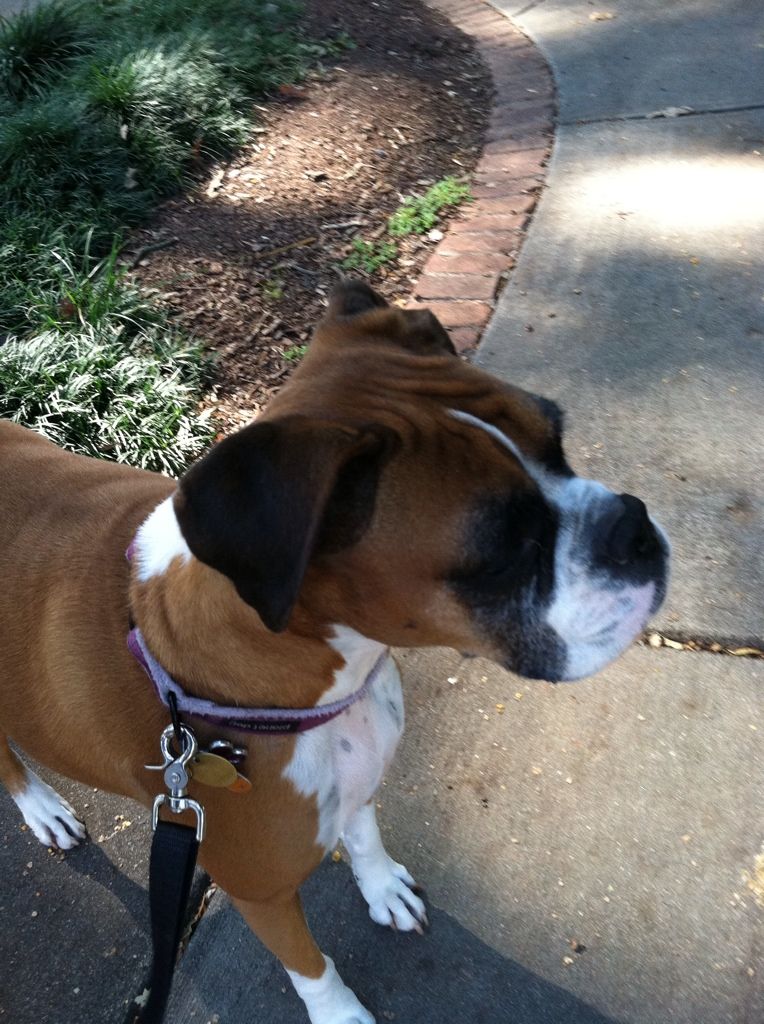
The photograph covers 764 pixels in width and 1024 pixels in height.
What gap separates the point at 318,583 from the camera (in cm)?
190

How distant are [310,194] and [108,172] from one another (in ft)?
4.13

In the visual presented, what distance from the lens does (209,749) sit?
2043 mm

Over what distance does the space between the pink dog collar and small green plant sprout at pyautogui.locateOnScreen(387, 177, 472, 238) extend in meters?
3.84

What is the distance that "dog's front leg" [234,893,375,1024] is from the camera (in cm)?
230

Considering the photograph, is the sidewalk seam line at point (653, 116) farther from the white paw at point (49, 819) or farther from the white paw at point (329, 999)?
the white paw at point (329, 999)

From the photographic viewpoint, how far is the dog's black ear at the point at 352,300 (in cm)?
229

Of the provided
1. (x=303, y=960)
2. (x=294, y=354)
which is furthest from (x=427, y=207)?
(x=303, y=960)

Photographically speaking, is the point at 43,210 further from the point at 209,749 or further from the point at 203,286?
the point at 209,749

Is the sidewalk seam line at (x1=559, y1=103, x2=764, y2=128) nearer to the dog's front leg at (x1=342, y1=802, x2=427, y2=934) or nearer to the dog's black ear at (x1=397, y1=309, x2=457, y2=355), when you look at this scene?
the dog's black ear at (x1=397, y1=309, x2=457, y2=355)

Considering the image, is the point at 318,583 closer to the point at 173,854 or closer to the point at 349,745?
the point at 349,745

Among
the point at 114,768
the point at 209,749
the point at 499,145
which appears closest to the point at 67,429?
the point at 114,768

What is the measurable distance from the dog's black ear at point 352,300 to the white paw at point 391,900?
158cm

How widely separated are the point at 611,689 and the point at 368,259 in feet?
10.1

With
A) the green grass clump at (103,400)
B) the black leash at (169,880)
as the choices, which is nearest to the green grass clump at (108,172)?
the green grass clump at (103,400)
